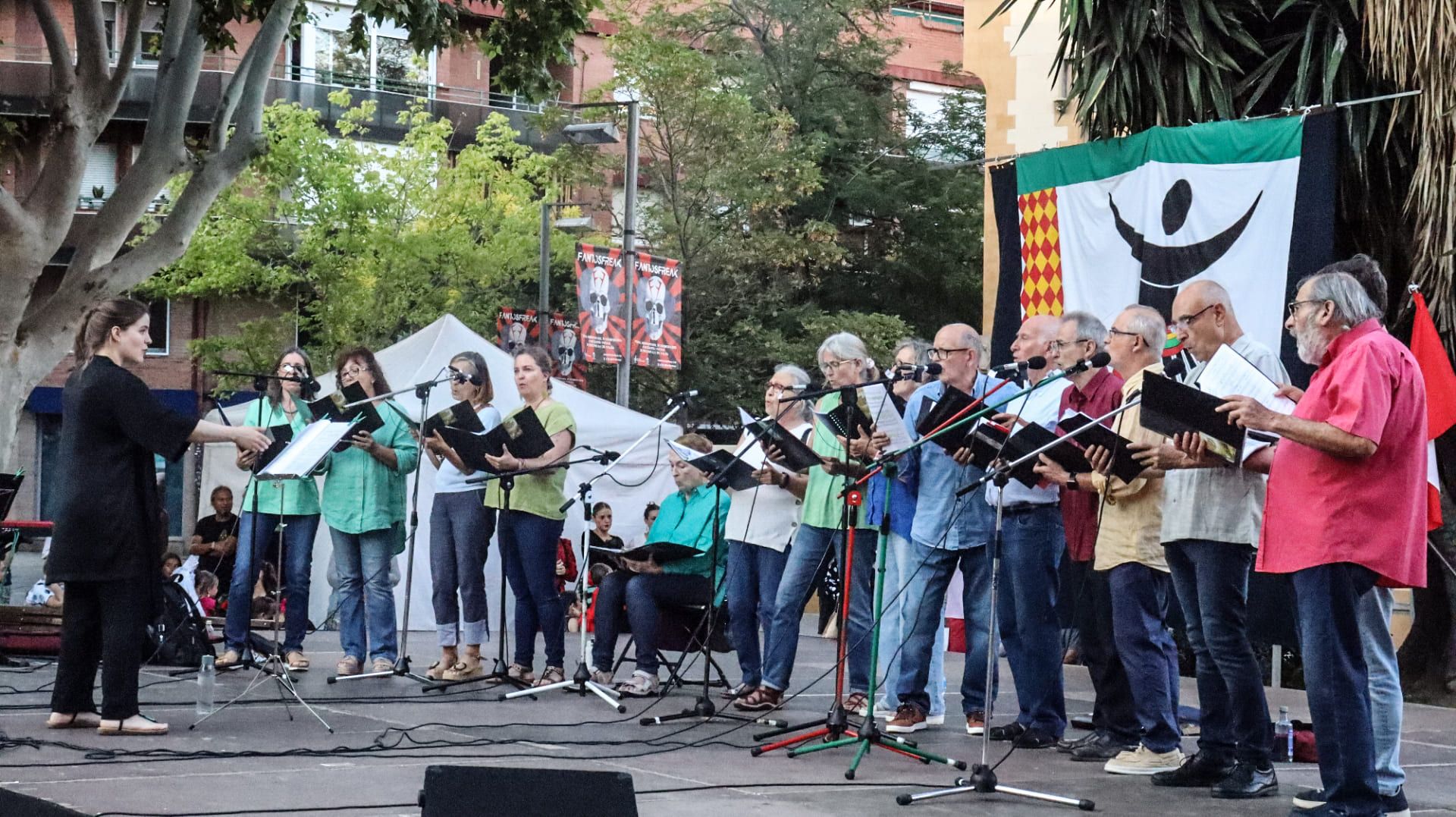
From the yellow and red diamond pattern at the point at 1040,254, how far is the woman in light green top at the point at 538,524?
5.36 m

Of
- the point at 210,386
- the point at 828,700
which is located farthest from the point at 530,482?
the point at 210,386

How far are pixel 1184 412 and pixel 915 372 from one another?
1.29 metres

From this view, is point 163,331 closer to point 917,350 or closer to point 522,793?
point 917,350

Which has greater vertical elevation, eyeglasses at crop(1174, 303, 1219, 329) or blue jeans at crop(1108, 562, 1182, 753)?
eyeglasses at crop(1174, 303, 1219, 329)

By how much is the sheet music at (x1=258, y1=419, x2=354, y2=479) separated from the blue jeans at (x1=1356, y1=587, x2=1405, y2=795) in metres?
4.52

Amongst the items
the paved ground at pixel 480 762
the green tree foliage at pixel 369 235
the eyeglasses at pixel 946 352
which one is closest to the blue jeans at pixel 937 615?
the paved ground at pixel 480 762

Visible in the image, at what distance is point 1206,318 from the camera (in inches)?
241

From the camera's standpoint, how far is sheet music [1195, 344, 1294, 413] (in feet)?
18.4

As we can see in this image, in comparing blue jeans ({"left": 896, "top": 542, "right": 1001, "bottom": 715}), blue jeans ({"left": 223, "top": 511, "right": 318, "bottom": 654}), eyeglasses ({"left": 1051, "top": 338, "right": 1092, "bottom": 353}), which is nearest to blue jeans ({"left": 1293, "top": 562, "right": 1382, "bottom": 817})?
eyeglasses ({"left": 1051, "top": 338, "right": 1092, "bottom": 353})

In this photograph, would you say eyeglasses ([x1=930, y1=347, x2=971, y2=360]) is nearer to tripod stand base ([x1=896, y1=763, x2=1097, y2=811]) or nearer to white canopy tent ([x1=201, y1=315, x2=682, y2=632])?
tripod stand base ([x1=896, y1=763, x2=1097, y2=811])

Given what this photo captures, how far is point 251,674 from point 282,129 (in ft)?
61.2

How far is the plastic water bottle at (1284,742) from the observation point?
7113 mm

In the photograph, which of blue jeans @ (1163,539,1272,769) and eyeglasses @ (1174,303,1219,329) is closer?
blue jeans @ (1163,539,1272,769)

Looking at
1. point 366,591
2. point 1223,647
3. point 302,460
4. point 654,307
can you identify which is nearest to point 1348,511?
point 1223,647
